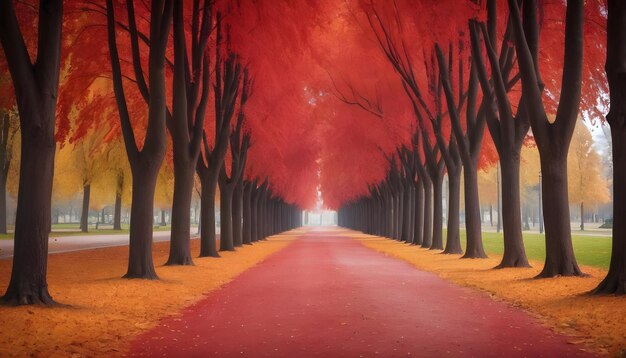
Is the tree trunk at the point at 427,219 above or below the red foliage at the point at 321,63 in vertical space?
below

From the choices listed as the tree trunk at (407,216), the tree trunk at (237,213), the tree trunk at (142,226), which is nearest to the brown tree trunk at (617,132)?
the tree trunk at (142,226)

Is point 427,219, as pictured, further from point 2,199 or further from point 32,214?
point 2,199

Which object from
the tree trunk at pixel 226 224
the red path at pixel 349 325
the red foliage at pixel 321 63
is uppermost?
the red foliage at pixel 321 63

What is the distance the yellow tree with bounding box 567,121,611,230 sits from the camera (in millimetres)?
55469

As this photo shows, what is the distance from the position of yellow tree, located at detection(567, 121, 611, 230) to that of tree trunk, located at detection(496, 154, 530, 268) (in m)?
41.4

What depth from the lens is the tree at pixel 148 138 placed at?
1380 centimetres

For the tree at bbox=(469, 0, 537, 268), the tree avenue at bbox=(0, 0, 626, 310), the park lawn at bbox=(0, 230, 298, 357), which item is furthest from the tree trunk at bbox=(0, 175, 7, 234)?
the tree at bbox=(469, 0, 537, 268)

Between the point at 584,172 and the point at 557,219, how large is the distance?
46.8 m

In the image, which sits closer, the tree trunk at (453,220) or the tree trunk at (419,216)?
the tree trunk at (453,220)

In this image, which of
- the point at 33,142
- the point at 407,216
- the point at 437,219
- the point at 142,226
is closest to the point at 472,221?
the point at 437,219

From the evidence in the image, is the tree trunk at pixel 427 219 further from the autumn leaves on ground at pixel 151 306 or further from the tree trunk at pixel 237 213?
the autumn leaves on ground at pixel 151 306

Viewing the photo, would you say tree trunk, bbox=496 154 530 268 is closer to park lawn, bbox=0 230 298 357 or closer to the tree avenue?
the tree avenue

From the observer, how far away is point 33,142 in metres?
9.38

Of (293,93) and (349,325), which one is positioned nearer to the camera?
(349,325)
